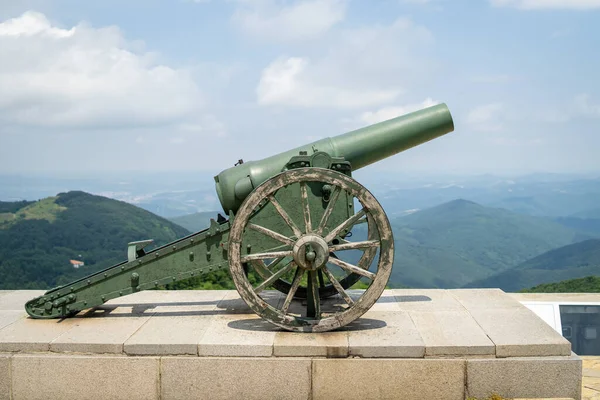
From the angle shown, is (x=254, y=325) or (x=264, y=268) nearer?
(x=254, y=325)

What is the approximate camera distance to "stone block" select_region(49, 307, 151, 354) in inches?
261

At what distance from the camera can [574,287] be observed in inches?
488

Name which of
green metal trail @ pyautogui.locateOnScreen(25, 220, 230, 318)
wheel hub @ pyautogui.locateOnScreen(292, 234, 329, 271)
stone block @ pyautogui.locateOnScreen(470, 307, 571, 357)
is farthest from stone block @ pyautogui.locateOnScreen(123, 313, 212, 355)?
stone block @ pyautogui.locateOnScreen(470, 307, 571, 357)

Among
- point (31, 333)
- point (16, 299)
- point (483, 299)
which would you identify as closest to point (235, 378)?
point (31, 333)

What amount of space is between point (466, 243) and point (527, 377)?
512 ft

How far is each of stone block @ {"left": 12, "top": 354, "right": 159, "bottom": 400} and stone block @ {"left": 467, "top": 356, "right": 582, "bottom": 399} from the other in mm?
3153

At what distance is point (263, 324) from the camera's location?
7.14m

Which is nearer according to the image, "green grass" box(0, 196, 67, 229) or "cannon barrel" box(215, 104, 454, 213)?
"cannon barrel" box(215, 104, 454, 213)

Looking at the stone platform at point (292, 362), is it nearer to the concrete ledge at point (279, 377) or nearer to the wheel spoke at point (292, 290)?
the concrete ledge at point (279, 377)

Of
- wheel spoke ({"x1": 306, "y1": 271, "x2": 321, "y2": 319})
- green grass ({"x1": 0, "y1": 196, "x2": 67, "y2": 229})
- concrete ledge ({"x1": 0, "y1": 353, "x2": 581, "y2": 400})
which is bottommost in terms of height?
concrete ledge ({"x1": 0, "y1": 353, "x2": 581, "y2": 400})

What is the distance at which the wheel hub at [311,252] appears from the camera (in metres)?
6.58

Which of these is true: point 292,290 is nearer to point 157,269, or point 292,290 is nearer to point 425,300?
point 157,269

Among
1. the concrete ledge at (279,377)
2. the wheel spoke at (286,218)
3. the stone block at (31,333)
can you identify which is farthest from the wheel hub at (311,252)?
the stone block at (31,333)

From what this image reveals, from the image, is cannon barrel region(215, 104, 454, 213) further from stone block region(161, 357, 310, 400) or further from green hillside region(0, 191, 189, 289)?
green hillside region(0, 191, 189, 289)
